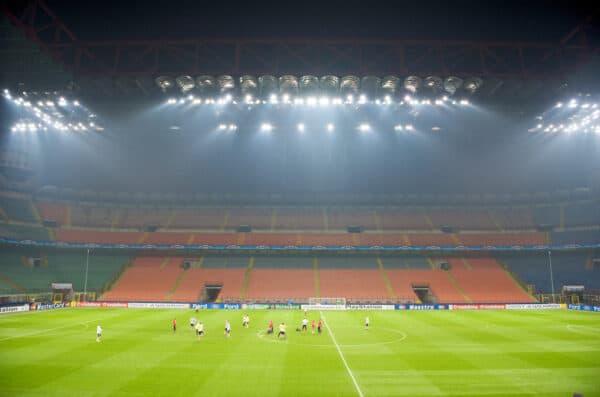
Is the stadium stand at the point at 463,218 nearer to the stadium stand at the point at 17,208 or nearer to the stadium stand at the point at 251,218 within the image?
the stadium stand at the point at 251,218

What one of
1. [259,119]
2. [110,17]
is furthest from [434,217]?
[110,17]

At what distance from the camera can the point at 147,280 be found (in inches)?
2404

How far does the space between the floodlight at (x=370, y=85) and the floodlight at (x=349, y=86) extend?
1.87 ft

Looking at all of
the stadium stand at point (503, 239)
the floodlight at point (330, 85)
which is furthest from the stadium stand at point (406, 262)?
the floodlight at point (330, 85)

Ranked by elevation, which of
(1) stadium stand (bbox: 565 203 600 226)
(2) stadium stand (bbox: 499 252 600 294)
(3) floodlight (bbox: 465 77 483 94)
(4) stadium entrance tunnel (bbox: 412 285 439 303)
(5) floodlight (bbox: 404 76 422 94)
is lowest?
(4) stadium entrance tunnel (bbox: 412 285 439 303)

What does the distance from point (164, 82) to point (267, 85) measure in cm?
964

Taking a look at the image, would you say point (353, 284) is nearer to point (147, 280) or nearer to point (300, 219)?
point (300, 219)

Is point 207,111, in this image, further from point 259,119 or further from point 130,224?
point 130,224

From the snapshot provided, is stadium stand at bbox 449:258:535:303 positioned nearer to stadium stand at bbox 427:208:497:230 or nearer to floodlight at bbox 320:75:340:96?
stadium stand at bbox 427:208:497:230

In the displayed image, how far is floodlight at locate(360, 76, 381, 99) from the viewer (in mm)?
35034

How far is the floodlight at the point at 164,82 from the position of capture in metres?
34.2

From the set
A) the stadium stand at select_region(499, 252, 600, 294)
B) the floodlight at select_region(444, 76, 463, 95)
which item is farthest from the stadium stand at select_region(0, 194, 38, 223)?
the stadium stand at select_region(499, 252, 600, 294)

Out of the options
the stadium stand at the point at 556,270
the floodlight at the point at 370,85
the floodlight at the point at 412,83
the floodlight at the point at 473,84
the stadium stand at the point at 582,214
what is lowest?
the stadium stand at the point at 556,270

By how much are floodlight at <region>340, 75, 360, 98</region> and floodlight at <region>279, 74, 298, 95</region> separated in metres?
4.51
